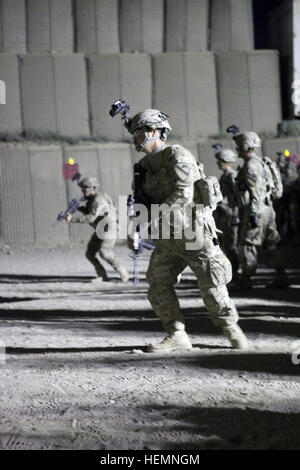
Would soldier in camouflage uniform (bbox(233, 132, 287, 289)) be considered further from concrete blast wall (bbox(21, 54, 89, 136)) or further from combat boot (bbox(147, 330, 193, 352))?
concrete blast wall (bbox(21, 54, 89, 136))

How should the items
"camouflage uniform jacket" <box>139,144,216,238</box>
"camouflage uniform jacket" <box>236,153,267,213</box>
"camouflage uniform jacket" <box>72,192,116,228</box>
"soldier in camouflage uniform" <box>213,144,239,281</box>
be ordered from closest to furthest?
"camouflage uniform jacket" <box>139,144,216,238</box> → "camouflage uniform jacket" <box>236,153,267,213</box> → "soldier in camouflage uniform" <box>213,144,239,281</box> → "camouflage uniform jacket" <box>72,192,116,228</box>

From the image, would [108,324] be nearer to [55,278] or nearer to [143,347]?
[143,347]

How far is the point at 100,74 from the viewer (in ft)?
49.2

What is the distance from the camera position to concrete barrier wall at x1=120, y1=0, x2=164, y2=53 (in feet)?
50.3

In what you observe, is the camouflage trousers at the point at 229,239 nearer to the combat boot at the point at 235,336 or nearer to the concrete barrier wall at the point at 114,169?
the combat boot at the point at 235,336

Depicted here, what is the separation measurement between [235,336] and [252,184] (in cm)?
305

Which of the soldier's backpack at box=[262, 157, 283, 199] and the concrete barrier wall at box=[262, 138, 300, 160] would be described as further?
the concrete barrier wall at box=[262, 138, 300, 160]

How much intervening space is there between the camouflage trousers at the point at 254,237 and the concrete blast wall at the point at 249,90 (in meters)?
8.17

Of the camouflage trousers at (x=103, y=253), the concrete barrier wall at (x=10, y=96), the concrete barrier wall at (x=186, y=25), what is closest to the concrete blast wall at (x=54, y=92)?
the concrete barrier wall at (x=10, y=96)

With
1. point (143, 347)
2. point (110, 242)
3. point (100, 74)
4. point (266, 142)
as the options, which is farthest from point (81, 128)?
point (143, 347)

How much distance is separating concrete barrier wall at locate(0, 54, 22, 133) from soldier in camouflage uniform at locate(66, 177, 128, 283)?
5.87 metres

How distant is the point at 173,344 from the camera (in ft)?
15.6

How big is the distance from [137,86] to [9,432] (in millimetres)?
12679

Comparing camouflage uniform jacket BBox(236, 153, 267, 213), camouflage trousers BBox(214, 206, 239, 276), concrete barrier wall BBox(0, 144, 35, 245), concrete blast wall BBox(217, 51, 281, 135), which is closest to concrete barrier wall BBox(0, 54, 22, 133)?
concrete barrier wall BBox(0, 144, 35, 245)
